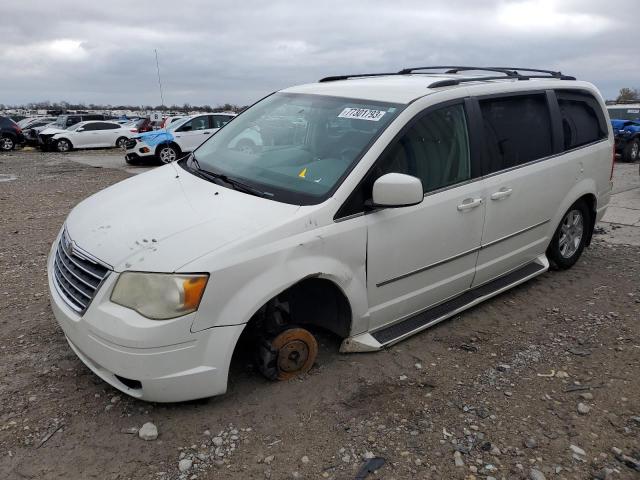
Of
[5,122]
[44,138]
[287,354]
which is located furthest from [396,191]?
[5,122]

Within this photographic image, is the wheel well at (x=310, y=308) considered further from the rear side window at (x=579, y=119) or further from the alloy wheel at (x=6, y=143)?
the alloy wheel at (x=6, y=143)

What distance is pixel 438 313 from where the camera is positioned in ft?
12.1

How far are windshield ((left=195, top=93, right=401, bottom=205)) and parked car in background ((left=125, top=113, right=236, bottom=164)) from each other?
12692 millimetres

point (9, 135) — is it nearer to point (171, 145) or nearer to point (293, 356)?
point (171, 145)

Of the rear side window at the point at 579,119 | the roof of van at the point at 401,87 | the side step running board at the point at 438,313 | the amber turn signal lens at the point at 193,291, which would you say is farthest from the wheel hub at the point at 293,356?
the rear side window at the point at 579,119

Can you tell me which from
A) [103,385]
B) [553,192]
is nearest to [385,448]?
[103,385]

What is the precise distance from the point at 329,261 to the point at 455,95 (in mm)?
1572

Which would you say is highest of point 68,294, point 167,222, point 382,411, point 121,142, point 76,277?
point 167,222

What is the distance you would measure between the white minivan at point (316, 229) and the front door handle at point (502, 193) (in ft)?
0.04

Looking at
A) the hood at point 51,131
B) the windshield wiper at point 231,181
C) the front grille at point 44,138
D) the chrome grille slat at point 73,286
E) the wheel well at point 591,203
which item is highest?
the windshield wiper at point 231,181

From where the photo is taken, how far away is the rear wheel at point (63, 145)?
22.6 m

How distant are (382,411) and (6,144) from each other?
2523 centimetres

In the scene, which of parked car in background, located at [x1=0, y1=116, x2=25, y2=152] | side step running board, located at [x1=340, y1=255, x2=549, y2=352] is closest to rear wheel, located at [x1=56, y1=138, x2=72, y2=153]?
parked car in background, located at [x1=0, y1=116, x2=25, y2=152]

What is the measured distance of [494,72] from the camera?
466 cm
